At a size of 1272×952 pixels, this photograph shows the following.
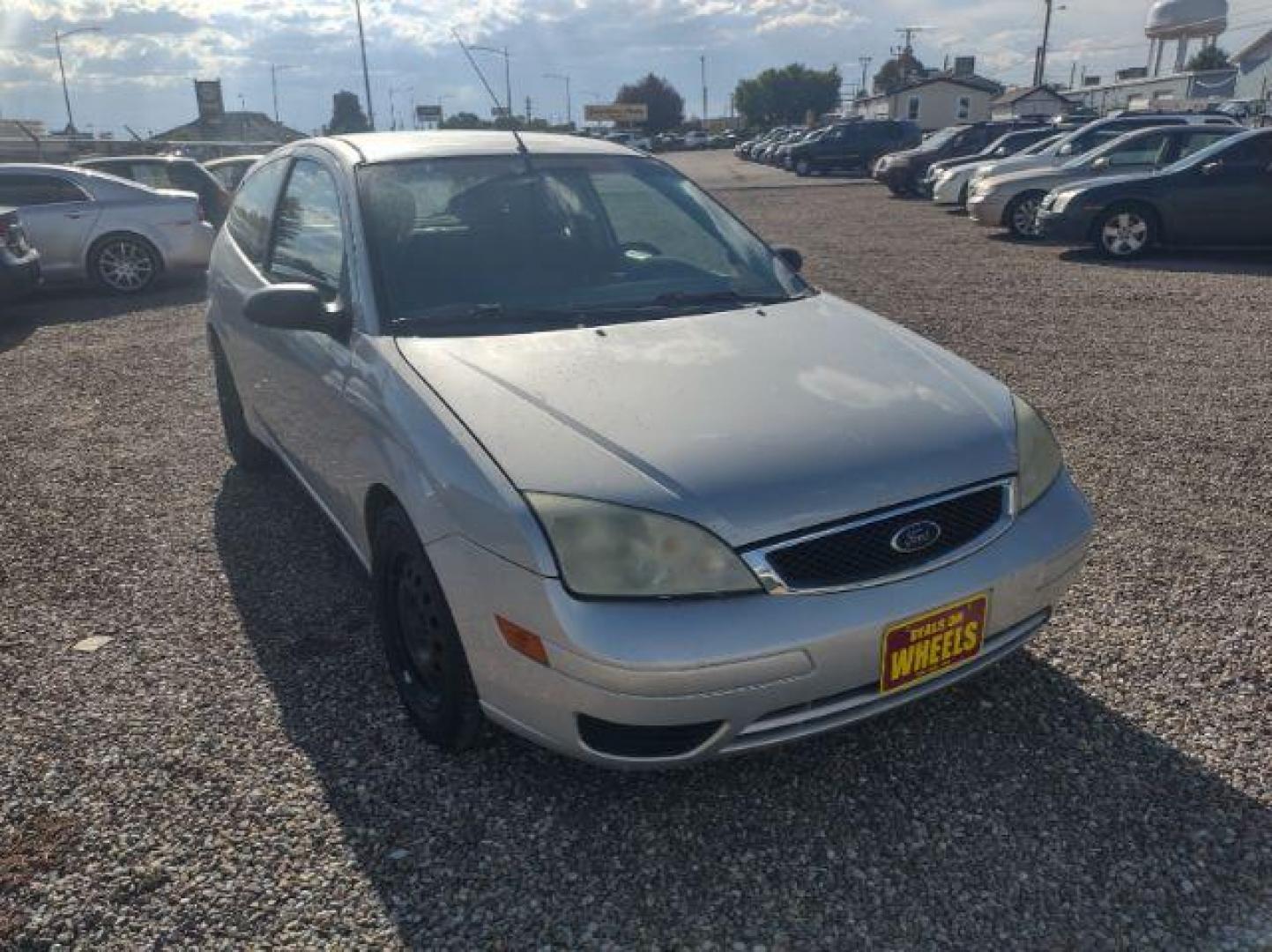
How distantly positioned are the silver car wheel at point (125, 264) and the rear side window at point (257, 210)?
6.71 metres

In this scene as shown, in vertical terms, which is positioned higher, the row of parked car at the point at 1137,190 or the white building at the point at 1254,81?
the white building at the point at 1254,81

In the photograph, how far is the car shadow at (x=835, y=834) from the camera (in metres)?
2.11

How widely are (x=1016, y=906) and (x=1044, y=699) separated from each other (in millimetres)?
857

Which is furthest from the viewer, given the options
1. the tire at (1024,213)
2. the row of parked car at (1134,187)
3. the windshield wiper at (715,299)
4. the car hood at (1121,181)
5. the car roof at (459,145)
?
the tire at (1024,213)

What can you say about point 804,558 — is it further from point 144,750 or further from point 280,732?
point 144,750

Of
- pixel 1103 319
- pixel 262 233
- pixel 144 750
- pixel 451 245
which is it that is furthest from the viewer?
pixel 1103 319

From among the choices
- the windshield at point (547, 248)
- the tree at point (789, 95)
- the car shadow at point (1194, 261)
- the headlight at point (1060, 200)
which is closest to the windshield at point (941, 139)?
the car shadow at point (1194, 261)

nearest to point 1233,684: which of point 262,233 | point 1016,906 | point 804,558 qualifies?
point 1016,906

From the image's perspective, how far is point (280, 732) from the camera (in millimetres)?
2811

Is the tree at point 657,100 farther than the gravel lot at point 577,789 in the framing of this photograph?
Yes

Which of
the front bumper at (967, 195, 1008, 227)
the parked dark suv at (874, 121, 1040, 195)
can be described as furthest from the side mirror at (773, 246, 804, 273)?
the parked dark suv at (874, 121, 1040, 195)

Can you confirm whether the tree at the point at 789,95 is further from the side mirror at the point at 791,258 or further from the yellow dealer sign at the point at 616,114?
the side mirror at the point at 791,258

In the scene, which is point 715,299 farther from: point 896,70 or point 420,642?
point 896,70

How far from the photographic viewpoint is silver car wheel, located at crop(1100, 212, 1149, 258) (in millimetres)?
11086
